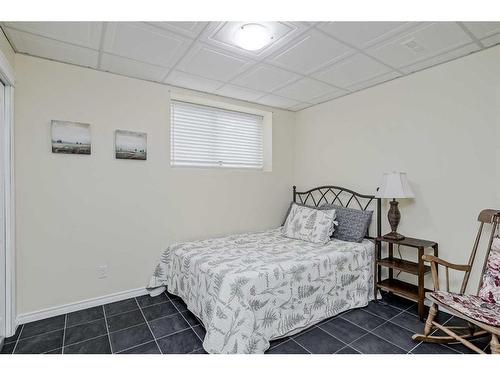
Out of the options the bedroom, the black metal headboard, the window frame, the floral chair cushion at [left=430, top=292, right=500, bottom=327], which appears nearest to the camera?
the floral chair cushion at [left=430, top=292, right=500, bottom=327]

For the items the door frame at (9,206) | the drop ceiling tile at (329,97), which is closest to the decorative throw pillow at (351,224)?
the drop ceiling tile at (329,97)

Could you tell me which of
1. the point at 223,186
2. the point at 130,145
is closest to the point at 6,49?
the point at 130,145

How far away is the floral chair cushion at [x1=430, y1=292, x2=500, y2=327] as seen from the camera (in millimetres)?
1632

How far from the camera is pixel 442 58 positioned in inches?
91.7

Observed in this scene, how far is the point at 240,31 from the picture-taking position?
190cm

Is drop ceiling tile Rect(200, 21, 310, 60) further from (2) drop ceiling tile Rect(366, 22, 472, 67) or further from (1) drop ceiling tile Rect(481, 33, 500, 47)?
(1) drop ceiling tile Rect(481, 33, 500, 47)

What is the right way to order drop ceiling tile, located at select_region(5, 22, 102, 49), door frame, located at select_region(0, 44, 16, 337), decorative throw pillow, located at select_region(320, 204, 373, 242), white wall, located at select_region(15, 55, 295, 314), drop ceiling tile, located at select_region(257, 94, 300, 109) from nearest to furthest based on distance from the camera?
drop ceiling tile, located at select_region(5, 22, 102, 49), door frame, located at select_region(0, 44, 16, 337), white wall, located at select_region(15, 55, 295, 314), decorative throw pillow, located at select_region(320, 204, 373, 242), drop ceiling tile, located at select_region(257, 94, 300, 109)

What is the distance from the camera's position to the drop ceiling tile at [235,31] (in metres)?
1.82

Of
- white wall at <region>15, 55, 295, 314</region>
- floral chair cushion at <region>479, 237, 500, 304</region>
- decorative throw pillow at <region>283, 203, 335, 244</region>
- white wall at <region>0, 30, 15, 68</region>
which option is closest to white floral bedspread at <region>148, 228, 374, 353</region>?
decorative throw pillow at <region>283, 203, 335, 244</region>

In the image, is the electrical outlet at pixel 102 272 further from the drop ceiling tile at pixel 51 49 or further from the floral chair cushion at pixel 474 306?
the floral chair cushion at pixel 474 306

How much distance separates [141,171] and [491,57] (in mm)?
3350

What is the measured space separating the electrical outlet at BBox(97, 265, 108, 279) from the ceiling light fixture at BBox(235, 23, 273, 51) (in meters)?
2.44

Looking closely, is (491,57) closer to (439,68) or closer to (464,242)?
(439,68)

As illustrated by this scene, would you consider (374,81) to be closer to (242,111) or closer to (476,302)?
(242,111)
